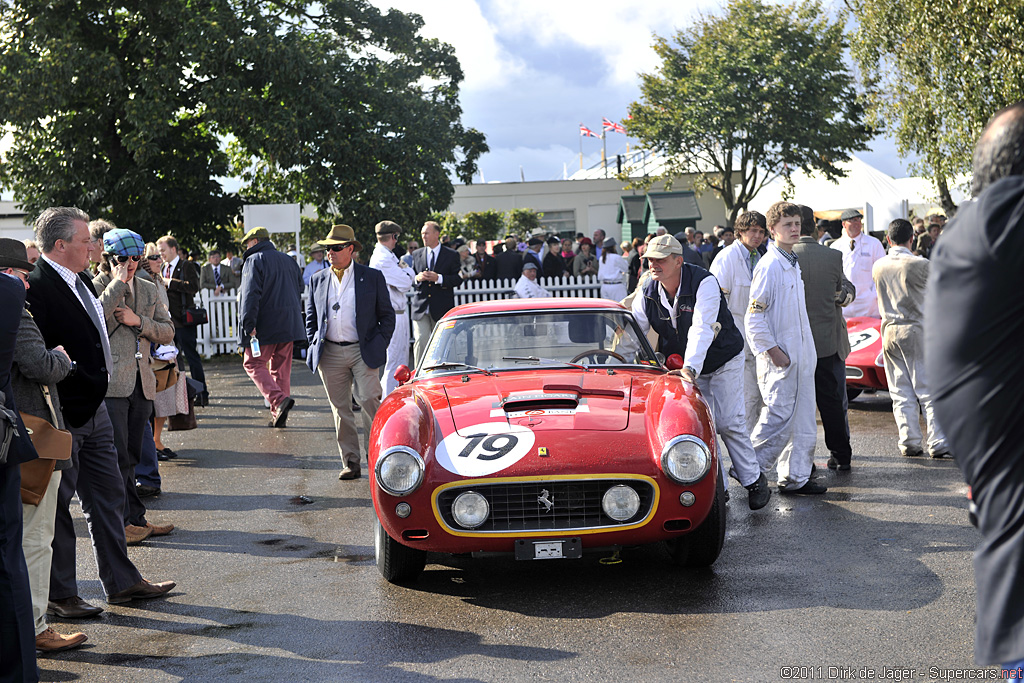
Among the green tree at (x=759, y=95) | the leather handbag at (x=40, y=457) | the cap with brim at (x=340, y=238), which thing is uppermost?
the green tree at (x=759, y=95)

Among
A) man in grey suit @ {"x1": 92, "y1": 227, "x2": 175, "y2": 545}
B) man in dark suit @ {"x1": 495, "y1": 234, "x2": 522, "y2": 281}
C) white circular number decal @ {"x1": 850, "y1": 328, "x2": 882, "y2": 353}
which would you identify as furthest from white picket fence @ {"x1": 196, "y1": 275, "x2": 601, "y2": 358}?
man in grey suit @ {"x1": 92, "y1": 227, "x2": 175, "y2": 545}

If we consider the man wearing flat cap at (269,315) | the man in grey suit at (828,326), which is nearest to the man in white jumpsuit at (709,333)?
the man in grey suit at (828,326)

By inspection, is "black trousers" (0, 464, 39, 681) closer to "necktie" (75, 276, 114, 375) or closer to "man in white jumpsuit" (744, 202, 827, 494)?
"necktie" (75, 276, 114, 375)

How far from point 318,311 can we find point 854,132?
3572 cm

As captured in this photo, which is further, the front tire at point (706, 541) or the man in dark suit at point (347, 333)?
the man in dark suit at point (347, 333)

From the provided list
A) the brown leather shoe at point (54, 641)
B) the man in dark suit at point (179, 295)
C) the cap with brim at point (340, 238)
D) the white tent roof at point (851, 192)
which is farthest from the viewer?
the white tent roof at point (851, 192)

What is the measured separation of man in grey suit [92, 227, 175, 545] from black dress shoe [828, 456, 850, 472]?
5105 mm

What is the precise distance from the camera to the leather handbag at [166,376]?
8.27 m

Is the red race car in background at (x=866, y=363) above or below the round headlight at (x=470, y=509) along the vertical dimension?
above

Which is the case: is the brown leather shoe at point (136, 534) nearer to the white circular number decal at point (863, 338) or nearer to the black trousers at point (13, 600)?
the black trousers at point (13, 600)

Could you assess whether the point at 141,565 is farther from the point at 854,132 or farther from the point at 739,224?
the point at 854,132

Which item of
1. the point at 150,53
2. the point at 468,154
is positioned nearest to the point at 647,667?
the point at 150,53

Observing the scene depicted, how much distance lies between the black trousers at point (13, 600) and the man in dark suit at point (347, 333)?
4649 mm

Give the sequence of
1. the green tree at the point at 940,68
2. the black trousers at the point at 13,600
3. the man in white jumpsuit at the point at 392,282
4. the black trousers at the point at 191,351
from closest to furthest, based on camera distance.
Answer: the black trousers at the point at 13,600 < the man in white jumpsuit at the point at 392,282 < the black trousers at the point at 191,351 < the green tree at the point at 940,68
